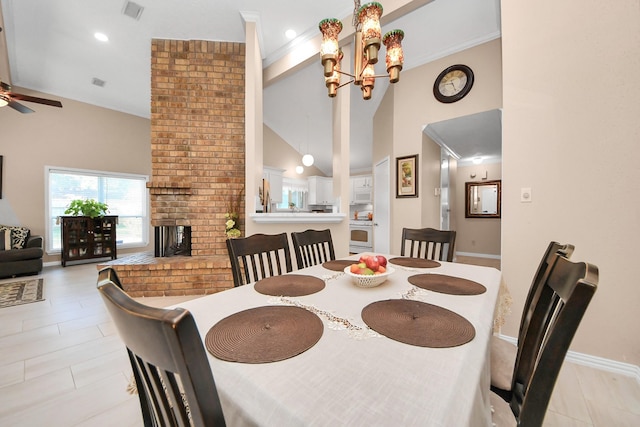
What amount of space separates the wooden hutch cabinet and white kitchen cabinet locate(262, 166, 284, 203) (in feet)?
10.2

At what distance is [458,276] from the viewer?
135 cm

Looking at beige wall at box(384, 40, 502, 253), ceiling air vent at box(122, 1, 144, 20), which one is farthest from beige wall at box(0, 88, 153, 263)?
beige wall at box(384, 40, 502, 253)

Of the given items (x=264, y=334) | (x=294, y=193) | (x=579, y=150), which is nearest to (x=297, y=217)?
(x=264, y=334)

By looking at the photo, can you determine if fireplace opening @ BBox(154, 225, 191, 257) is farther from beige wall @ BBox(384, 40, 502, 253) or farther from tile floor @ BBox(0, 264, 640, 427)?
beige wall @ BBox(384, 40, 502, 253)

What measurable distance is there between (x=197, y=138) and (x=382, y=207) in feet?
9.54

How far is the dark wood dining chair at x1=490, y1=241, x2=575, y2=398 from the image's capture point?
37.2 inches

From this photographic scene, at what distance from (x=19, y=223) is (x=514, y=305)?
23.0 ft

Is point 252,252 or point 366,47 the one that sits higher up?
point 366,47

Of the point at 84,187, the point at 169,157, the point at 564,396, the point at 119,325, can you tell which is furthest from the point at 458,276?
the point at 84,187

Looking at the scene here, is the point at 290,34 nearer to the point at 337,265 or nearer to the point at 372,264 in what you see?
the point at 337,265

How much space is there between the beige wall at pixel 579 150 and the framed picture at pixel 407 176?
1535 millimetres

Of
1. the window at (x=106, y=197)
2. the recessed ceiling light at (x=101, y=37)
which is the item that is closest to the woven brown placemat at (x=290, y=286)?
the recessed ceiling light at (x=101, y=37)

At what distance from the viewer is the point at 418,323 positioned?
79 cm

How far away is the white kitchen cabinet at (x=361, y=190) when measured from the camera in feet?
21.7
